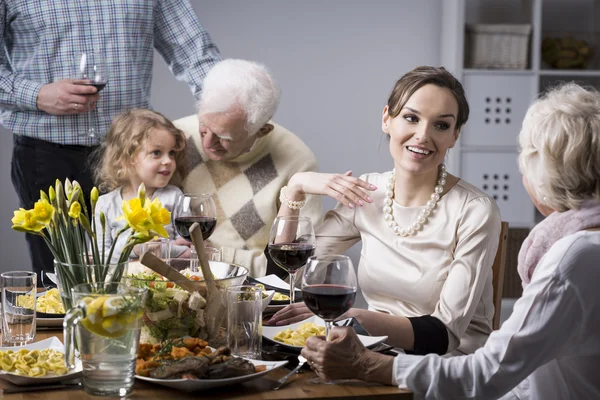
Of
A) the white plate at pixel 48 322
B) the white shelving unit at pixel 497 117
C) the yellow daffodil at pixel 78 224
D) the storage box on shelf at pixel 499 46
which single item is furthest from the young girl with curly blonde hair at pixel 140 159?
the storage box on shelf at pixel 499 46

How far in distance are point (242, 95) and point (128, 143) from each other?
429mm

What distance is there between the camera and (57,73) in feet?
9.68

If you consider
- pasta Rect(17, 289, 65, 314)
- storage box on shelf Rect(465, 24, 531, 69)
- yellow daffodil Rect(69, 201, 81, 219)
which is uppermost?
storage box on shelf Rect(465, 24, 531, 69)

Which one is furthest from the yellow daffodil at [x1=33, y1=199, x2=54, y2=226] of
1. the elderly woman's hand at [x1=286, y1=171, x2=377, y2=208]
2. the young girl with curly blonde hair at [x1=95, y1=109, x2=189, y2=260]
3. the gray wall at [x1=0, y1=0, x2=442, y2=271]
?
the gray wall at [x1=0, y1=0, x2=442, y2=271]

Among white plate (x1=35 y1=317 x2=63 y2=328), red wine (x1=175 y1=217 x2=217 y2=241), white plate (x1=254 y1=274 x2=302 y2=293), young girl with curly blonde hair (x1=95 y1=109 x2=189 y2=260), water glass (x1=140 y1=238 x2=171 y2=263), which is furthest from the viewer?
young girl with curly blonde hair (x1=95 y1=109 x2=189 y2=260)

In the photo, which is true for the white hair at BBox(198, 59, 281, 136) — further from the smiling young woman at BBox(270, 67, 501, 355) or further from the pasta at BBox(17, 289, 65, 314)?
the pasta at BBox(17, 289, 65, 314)

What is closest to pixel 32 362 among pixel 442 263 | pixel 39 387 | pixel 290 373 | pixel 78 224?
pixel 39 387

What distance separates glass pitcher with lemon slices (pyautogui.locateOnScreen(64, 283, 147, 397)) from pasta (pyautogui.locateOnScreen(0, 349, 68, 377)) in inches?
2.9

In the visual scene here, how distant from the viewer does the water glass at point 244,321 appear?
4.61 feet

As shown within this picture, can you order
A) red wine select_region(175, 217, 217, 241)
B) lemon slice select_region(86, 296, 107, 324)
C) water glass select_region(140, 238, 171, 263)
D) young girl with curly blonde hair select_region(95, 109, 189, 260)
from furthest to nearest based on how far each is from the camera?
young girl with curly blonde hair select_region(95, 109, 189, 260)
red wine select_region(175, 217, 217, 241)
water glass select_region(140, 238, 171, 263)
lemon slice select_region(86, 296, 107, 324)

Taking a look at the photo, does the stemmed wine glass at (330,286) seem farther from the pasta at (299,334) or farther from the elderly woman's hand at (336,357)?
the pasta at (299,334)

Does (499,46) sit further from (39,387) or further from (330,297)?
(39,387)

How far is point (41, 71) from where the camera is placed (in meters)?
2.96

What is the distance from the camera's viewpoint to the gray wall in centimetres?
438
